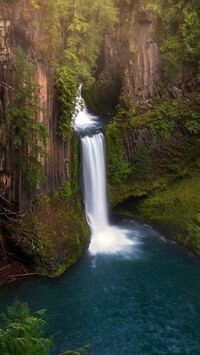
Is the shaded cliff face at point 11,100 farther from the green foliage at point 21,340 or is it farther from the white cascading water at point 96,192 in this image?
the green foliage at point 21,340

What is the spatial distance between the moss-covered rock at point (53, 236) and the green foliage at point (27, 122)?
1.37 meters

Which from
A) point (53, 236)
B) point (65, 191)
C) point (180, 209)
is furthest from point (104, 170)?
point (53, 236)

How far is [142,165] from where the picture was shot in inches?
726

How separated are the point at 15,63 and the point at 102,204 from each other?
28.0 feet

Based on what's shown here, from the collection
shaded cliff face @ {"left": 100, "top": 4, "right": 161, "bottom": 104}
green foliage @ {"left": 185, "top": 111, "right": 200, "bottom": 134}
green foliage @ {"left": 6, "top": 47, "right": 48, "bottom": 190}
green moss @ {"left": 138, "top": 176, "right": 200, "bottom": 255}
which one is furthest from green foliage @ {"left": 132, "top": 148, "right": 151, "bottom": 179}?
green foliage @ {"left": 6, "top": 47, "right": 48, "bottom": 190}

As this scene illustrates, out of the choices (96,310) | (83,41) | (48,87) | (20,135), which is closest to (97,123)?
(83,41)

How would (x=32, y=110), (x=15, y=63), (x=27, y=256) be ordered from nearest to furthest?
(x=15, y=63), (x=32, y=110), (x=27, y=256)

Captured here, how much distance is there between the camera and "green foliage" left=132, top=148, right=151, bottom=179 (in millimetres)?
18375

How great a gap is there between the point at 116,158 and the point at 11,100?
7267 millimetres

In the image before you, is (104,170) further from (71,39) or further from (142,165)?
(71,39)

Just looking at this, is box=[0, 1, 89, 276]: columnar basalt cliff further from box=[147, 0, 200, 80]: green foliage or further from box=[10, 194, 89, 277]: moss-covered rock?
box=[147, 0, 200, 80]: green foliage

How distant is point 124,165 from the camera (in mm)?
18359

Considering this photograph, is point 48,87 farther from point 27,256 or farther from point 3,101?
point 27,256

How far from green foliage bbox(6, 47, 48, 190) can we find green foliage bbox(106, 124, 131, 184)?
4.85m
